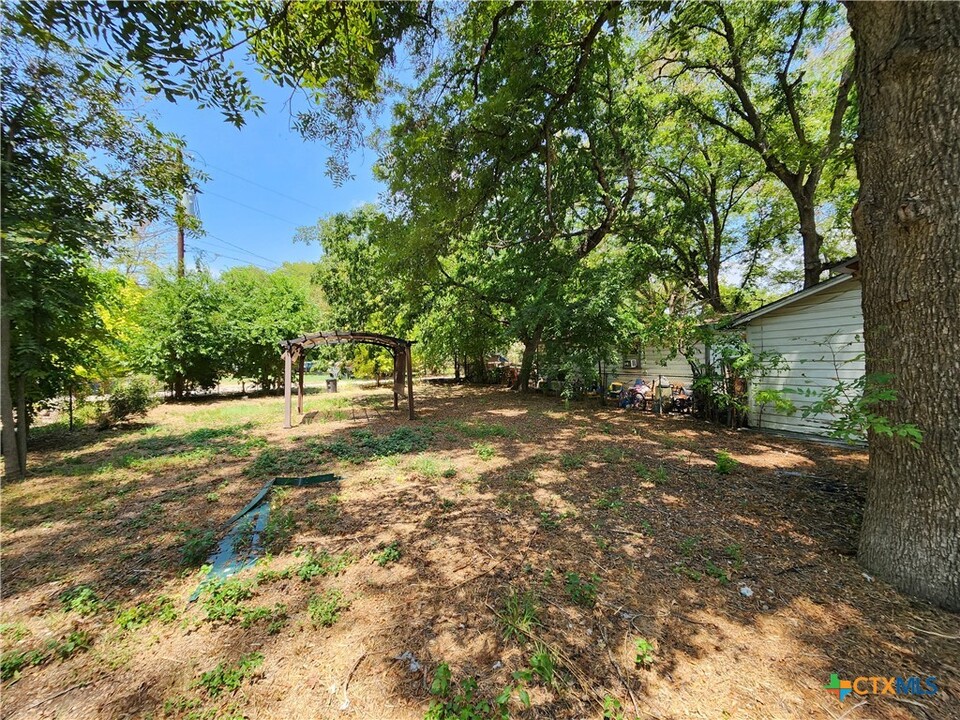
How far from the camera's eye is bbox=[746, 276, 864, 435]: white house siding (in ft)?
20.7

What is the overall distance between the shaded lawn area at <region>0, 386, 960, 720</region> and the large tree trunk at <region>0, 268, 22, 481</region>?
41cm

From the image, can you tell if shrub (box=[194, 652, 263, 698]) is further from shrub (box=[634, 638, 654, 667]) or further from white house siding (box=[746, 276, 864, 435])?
white house siding (box=[746, 276, 864, 435])

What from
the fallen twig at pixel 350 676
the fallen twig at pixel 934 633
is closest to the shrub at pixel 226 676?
the fallen twig at pixel 350 676

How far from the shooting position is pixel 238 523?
11.4 feet

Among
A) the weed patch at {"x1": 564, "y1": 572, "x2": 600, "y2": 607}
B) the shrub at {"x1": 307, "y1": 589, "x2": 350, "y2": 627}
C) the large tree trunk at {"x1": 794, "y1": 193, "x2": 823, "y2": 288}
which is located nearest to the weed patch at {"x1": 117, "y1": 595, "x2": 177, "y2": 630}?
the shrub at {"x1": 307, "y1": 589, "x2": 350, "y2": 627}

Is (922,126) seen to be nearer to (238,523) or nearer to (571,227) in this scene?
(238,523)

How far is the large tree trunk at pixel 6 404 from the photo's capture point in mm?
4223

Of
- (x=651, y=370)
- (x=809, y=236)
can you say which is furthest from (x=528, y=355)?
(x=809, y=236)

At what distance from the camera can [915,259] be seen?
2252 mm

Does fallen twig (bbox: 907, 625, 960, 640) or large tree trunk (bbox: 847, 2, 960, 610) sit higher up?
large tree trunk (bbox: 847, 2, 960, 610)

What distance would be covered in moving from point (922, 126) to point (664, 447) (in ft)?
16.3

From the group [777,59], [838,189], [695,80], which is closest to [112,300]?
[695,80]

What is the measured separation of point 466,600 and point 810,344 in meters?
7.98

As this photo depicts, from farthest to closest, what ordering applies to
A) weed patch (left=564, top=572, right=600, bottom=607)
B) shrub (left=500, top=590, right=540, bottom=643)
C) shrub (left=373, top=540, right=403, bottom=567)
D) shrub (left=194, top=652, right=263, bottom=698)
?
shrub (left=373, top=540, right=403, bottom=567) → weed patch (left=564, top=572, right=600, bottom=607) → shrub (left=500, top=590, right=540, bottom=643) → shrub (left=194, top=652, right=263, bottom=698)
